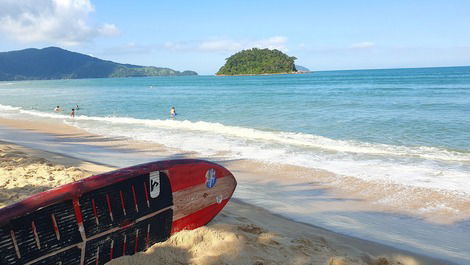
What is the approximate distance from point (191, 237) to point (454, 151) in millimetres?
11135

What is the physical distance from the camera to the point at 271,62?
15388cm

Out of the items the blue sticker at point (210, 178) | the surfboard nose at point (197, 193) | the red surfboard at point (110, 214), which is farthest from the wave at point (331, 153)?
the red surfboard at point (110, 214)

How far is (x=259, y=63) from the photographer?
159 metres

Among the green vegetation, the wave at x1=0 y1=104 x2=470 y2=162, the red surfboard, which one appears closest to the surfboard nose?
the red surfboard

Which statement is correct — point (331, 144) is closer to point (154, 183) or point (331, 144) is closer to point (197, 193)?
point (197, 193)

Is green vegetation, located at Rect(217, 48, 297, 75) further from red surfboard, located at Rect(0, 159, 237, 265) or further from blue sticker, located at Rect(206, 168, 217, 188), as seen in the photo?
red surfboard, located at Rect(0, 159, 237, 265)

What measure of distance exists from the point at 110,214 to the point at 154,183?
0.71 meters

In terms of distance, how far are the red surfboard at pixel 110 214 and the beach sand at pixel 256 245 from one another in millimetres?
210

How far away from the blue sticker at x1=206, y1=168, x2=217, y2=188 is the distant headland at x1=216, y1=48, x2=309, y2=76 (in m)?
150

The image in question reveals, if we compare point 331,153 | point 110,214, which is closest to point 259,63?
point 331,153

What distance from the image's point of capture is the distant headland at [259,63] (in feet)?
504

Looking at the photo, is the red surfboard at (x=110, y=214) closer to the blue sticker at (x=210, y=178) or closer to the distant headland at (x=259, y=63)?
the blue sticker at (x=210, y=178)

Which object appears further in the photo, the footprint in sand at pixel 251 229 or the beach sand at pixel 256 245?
the footprint in sand at pixel 251 229

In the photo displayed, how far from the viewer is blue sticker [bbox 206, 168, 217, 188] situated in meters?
5.55
